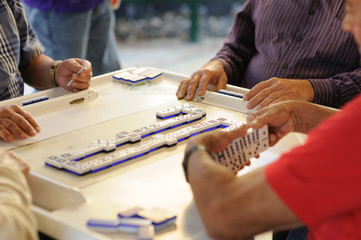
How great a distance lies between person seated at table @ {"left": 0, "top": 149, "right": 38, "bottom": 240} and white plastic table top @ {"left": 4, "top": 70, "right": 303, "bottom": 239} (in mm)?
67

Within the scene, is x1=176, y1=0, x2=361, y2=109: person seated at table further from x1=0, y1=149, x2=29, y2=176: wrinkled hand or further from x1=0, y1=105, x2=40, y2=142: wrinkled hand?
x1=0, y1=149, x2=29, y2=176: wrinkled hand

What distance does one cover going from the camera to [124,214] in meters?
1.01

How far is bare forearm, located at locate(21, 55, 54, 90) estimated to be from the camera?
1975 millimetres

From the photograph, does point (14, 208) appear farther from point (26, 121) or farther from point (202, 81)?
point (202, 81)

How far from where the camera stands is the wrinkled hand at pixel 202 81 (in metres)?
1.75


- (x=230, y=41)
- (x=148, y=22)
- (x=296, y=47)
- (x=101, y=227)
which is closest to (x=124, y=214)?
(x=101, y=227)

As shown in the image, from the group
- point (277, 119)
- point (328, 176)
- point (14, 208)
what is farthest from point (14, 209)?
point (277, 119)

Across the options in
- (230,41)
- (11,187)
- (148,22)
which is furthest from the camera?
(148,22)

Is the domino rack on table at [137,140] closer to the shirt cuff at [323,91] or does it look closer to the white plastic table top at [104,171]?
the white plastic table top at [104,171]

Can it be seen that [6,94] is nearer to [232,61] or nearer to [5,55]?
[5,55]

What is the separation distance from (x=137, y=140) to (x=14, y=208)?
496 mm

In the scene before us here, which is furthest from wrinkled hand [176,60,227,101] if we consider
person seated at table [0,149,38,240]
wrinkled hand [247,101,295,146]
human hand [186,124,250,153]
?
person seated at table [0,149,38,240]

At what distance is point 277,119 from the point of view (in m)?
1.28

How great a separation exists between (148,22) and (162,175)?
15.5 ft
